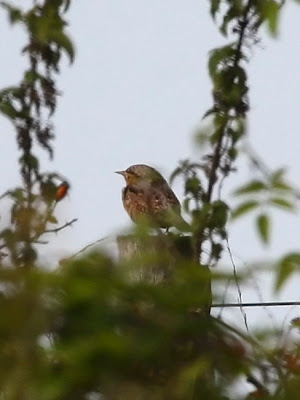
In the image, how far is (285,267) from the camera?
2.50 m

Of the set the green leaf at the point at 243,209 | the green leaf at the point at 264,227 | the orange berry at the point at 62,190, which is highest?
the green leaf at the point at 243,209

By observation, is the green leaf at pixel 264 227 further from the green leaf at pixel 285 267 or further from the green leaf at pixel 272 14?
the green leaf at pixel 272 14

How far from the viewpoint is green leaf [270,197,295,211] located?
8.93ft

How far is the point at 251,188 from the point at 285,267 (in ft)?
0.77

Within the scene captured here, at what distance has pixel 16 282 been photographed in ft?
6.04

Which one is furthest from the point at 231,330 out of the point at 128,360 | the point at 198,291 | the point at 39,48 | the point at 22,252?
the point at 39,48

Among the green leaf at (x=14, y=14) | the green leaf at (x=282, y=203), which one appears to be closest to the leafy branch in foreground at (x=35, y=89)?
the green leaf at (x=14, y=14)

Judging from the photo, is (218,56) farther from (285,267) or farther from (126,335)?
(126,335)

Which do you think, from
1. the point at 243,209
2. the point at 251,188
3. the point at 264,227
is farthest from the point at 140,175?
the point at 251,188

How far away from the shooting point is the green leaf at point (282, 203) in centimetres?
272

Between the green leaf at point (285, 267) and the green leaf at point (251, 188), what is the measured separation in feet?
0.53

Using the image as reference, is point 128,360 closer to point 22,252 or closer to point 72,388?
point 72,388

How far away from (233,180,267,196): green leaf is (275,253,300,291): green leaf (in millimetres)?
163

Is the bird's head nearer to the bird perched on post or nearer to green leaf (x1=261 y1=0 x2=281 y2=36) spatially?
the bird perched on post
